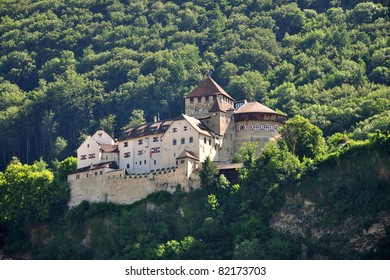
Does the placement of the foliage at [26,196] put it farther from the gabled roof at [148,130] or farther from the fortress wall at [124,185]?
the gabled roof at [148,130]

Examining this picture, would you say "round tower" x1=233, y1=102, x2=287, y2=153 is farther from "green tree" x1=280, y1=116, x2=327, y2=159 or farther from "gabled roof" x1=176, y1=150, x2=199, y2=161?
"gabled roof" x1=176, y1=150, x2=199, y2=161

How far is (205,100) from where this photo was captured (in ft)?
356

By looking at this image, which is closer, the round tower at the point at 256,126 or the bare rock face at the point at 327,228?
the bare rock face at the point at 327,228

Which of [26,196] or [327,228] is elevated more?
[26,196]

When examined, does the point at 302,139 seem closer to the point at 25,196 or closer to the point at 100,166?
the point at 100,166

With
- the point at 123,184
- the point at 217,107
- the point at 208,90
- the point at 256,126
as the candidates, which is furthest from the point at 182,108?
the point at 123,184

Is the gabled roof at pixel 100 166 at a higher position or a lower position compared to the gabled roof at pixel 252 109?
lower

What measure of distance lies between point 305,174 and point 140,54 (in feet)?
245

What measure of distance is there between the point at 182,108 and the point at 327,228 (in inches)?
2126

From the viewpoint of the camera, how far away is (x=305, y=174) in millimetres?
94375

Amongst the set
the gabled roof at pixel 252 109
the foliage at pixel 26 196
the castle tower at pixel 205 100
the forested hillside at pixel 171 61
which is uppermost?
the forested hillside at pixel 171 61

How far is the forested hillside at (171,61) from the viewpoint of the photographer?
140m

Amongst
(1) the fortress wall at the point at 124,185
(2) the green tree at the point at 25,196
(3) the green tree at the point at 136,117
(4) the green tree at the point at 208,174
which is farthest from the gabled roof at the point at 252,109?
(3) the green tree at the point at 136,117

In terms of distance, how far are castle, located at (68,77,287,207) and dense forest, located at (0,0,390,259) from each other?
1.45 meters
